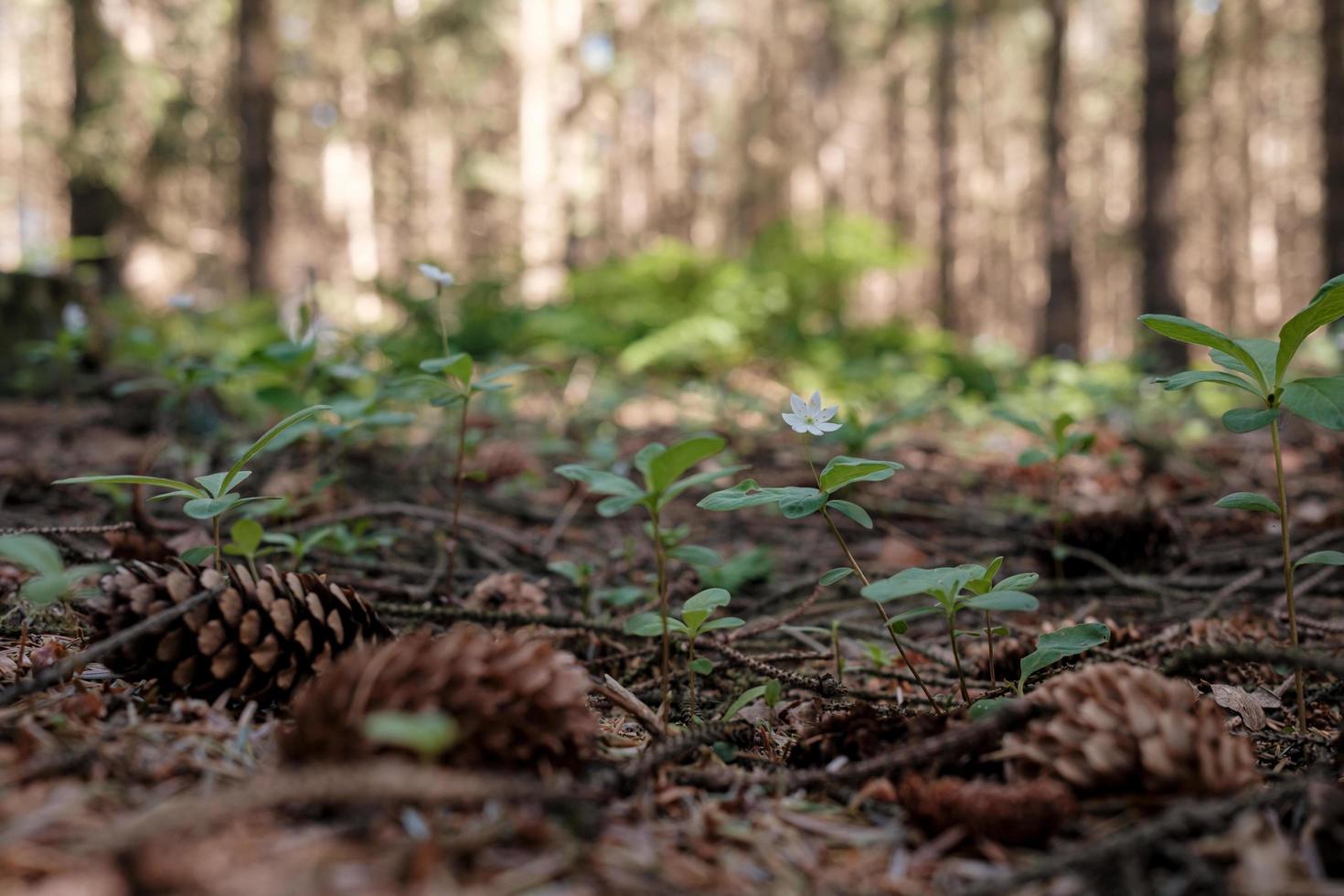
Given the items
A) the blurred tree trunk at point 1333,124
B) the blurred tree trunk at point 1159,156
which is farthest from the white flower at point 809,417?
the blurred tree trunk at point 1333,124

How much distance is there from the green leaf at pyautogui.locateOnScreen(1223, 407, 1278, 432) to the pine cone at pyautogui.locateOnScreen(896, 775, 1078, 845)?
2.03ft

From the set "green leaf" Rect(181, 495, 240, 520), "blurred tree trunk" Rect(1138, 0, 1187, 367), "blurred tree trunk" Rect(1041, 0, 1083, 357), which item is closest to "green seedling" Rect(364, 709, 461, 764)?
"green leaf" Rect(181, 495, 240, 520)

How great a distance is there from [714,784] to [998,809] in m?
0.35

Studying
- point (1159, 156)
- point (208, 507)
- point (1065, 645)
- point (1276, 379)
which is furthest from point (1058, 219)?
point (208, 507)

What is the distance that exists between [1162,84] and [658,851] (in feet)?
27.1

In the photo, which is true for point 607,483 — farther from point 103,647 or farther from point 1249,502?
point 1249,502

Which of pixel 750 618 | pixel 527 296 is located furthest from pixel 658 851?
pixel 527 296

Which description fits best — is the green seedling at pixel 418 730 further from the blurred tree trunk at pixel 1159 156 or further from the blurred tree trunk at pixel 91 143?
the blurred tree trunk at pixel 91 143

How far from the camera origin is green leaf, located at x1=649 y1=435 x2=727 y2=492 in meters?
1.09

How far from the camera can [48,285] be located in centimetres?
478

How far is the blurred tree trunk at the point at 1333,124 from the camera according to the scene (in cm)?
711

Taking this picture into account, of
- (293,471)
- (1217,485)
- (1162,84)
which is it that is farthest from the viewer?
(1162,84)

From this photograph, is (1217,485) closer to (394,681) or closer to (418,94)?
(394,681)

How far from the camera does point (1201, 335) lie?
1.26m
